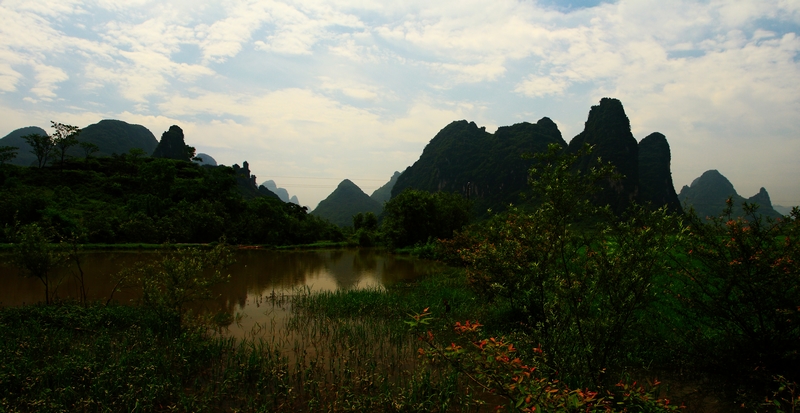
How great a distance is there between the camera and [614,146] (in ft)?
317

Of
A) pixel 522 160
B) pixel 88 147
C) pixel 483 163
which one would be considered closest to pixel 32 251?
pixel 88 147

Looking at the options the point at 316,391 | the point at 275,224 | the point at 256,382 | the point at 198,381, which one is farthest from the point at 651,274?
the point at 275,224

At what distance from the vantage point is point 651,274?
428 cm

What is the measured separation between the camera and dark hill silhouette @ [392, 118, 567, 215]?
396 ft

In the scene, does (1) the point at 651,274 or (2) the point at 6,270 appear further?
(2) the point at 6,270

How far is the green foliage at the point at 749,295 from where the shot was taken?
18.0 feet

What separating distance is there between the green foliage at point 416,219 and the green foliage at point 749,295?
96.7 feet

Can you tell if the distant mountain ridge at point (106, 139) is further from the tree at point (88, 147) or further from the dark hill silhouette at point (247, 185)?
the tree at point (88, 147)

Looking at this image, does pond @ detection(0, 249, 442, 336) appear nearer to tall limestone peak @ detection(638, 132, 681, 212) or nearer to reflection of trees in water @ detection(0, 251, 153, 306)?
reflection of trees in water @ detection(0, 251, 153, 306)

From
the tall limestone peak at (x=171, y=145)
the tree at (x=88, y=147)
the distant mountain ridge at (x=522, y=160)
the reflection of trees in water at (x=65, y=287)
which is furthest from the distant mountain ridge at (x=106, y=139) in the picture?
the reflection of trees in water at (x=65, y=287)

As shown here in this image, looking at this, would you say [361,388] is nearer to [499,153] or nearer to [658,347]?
[658,347]

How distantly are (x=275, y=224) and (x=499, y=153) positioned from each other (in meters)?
109

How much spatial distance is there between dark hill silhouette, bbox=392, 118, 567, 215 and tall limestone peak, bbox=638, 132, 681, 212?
26507 millimetres

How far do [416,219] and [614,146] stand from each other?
81.9 m
